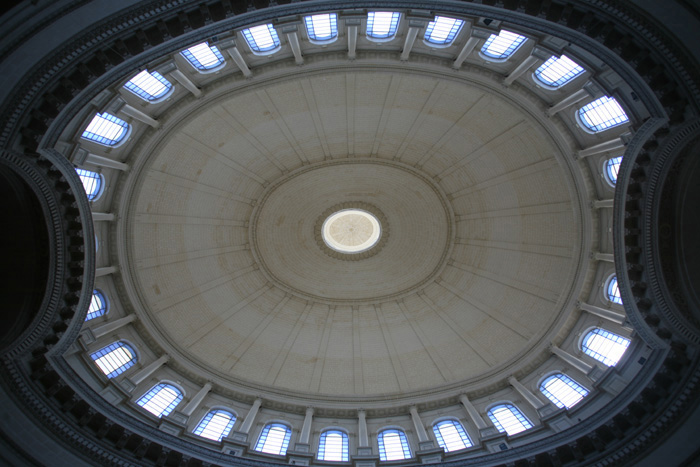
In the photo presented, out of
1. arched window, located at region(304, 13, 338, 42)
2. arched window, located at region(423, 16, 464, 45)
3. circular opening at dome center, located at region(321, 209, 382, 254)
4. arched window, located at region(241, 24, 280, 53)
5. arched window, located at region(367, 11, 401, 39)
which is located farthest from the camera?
circular opening at dome center, located at region(321, 209, 382, 254)

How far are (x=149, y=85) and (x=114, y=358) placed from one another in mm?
14327

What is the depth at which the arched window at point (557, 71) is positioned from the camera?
20.7 m

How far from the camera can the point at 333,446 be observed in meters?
24.6

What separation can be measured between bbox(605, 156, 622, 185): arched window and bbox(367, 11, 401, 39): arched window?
1259cm

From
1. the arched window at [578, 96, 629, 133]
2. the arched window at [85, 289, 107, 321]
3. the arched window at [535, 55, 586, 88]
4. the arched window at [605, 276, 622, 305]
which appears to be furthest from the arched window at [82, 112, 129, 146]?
the arched window at [605, 276, 622, 305]

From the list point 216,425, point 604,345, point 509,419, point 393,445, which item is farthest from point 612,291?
point 216,425

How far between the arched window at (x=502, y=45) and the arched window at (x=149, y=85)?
15.6 metres

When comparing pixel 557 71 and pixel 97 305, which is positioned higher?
pixel 557 71

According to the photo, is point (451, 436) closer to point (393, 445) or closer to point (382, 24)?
point (393, 445)

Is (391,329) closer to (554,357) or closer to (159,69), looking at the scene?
(554,357)

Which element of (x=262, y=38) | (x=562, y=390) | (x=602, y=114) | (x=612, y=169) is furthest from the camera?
(x=562, y=390)

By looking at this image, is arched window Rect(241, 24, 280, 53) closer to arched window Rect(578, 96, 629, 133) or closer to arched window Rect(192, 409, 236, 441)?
arched window Rect(578, 96, 629, 133)

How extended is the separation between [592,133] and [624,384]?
12009mm

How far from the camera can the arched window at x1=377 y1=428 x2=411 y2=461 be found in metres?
23.7
